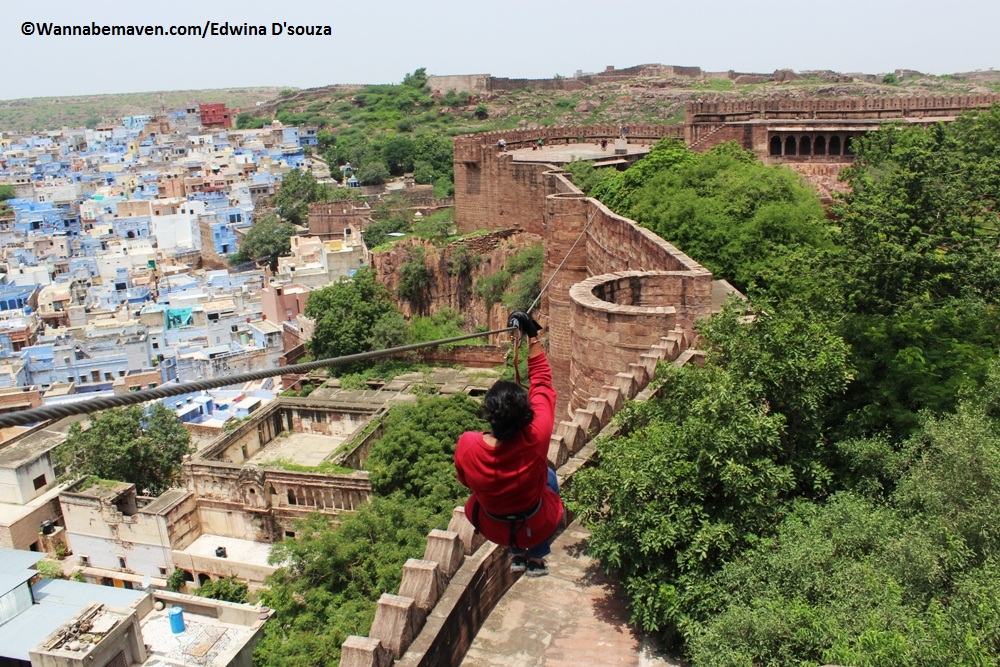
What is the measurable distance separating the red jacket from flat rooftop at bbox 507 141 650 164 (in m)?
22.3

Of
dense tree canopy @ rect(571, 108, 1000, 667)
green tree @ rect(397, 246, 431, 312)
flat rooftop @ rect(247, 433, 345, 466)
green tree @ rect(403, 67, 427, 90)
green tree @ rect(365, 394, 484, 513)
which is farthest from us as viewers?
green tree @ rect(403, 67, 427, 90)

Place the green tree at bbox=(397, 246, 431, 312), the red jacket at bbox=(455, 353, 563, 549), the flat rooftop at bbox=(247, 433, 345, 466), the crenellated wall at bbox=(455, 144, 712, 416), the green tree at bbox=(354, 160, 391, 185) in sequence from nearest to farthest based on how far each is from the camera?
1. the red jacket at bbox=(455, 353, 563, 549)
2. the crenellated wall at bbox=(455, 144, 712, 416)
3. the flat rooftop at bbox=(247, 433, 345, 466)
4. the green tree at bbox=(397, 246, 431, 312)
5. the green tree at bbox=(354, 160, 391, 185)

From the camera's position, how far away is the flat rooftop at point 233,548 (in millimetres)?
21844

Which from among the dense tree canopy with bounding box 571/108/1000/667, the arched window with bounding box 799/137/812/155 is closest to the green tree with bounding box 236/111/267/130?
the arched window with bounding box 799/137/812/155

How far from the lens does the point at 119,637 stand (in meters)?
16.0

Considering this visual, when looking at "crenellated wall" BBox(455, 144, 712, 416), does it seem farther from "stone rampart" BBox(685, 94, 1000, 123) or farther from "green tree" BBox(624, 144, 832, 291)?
"stone rampart" BBox(685, 94, 1000, 123)

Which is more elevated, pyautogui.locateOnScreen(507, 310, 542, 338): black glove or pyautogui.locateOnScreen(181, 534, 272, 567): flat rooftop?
pyautogui.locateOnScreen(507, 310, 542, 338): black glove

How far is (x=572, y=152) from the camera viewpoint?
1180 inches

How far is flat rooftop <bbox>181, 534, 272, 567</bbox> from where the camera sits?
21844 millimetres

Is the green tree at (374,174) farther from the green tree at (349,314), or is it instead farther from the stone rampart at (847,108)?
the stone rampart at (847,108)

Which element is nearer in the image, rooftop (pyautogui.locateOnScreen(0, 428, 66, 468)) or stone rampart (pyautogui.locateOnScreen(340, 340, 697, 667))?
stone rampart (pyautogui.locateOnScreen(340, 340, 697, 667))

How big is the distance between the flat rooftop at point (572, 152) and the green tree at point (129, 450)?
1371cm

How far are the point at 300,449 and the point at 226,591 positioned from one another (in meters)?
5.56

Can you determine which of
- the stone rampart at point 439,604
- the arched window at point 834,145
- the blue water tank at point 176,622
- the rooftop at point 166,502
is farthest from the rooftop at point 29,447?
the arched window at point 834,145
